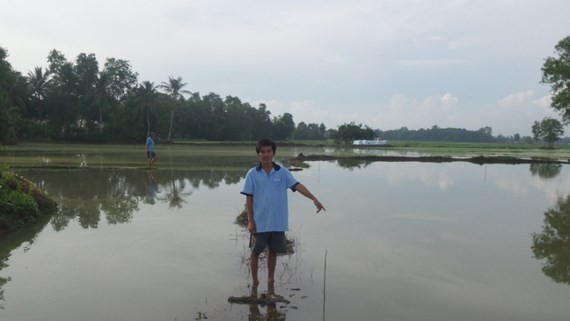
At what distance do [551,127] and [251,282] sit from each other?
75.6 meters

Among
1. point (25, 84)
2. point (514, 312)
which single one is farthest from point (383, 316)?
point (25, 84)

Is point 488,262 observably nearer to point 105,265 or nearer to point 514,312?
point 514,312

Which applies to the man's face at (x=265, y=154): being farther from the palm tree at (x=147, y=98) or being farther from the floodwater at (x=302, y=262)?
the palm tree at (x=147, y=98)

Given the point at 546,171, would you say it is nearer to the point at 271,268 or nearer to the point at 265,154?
the point at 271,268

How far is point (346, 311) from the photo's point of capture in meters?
4.06

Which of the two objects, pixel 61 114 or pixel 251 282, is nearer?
pixel 251 282

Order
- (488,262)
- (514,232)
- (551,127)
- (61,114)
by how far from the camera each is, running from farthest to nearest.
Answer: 1. (551,127)
2. (61,114)
3. (514,232)
4. (488,262)

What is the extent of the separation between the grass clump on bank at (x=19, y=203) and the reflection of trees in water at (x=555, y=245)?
309 inches

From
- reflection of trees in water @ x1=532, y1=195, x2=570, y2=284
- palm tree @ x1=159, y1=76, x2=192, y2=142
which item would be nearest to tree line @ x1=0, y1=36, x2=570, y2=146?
palm tree @ x1=159, y1=76, x2=192, y2=142

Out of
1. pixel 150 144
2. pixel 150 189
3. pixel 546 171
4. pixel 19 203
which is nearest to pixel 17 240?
pixel 19 203

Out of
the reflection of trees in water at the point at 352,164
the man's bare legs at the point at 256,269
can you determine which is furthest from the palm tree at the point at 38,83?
the man's bare legs at the point at 256,269

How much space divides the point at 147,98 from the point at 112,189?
45.2 m

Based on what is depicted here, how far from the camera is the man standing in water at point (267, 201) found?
14.3ft

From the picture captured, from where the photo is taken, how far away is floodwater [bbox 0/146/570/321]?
4.10 m
